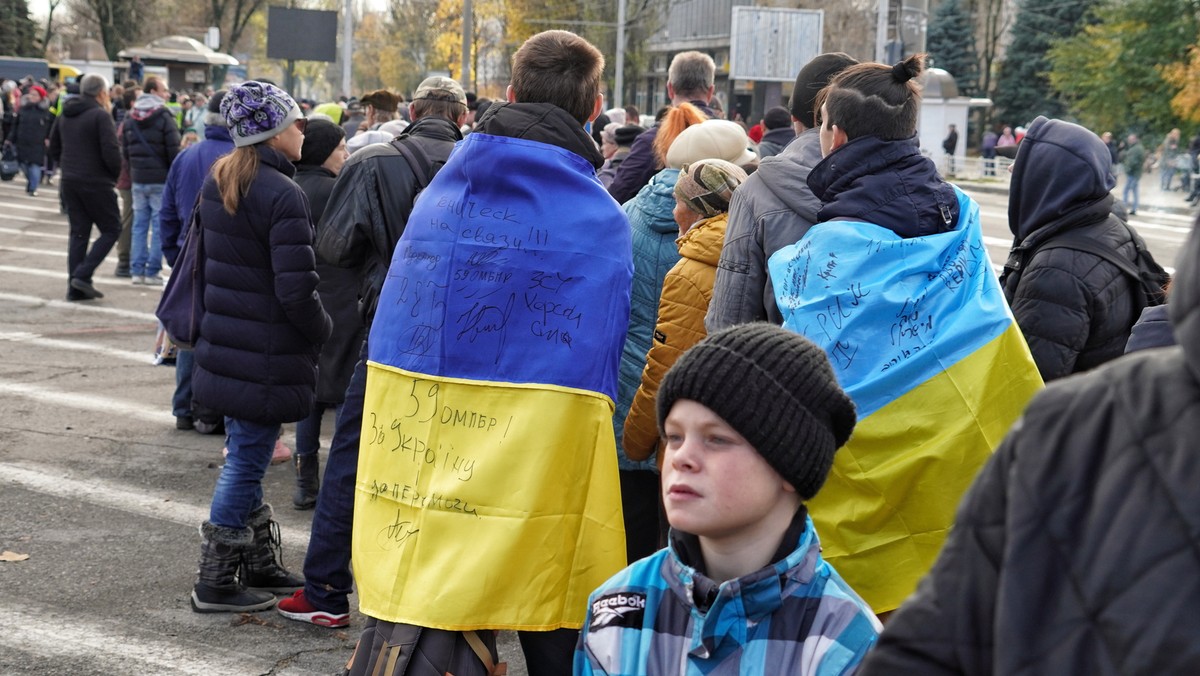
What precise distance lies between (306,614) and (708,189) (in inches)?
92.4

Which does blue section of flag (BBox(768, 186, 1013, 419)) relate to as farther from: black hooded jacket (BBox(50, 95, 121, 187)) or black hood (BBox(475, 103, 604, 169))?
black hooded jacket (BBox(50, 95, 121, 187))

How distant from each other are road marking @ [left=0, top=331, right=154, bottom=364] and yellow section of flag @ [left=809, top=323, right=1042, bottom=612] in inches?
329

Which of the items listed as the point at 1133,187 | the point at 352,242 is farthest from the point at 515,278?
the point at 1133,187

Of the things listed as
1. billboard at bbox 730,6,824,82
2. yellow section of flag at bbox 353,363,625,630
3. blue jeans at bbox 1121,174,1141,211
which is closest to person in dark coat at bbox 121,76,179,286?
yellow section of flag at bbox 353,363,625,630

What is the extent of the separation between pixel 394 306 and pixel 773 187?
3.54ft

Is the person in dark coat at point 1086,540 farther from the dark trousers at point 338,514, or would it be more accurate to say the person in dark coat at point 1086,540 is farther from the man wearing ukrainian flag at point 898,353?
the dark trousers at point 338,514

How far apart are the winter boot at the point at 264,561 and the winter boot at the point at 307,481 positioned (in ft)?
4.03

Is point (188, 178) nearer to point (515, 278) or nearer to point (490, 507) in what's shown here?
point (515, 278)

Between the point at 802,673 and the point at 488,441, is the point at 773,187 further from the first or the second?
the point at 802,673

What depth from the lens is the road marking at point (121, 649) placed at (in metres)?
5.00

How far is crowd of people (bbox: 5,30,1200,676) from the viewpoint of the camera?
1325 millimetres

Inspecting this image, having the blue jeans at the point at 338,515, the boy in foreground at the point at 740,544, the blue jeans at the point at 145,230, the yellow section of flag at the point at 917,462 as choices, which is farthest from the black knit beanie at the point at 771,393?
the blue jeans at the point at 145,230

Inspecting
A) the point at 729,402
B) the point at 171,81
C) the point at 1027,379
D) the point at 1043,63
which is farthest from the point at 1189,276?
the point at 1043,63

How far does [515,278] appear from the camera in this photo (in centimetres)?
372
